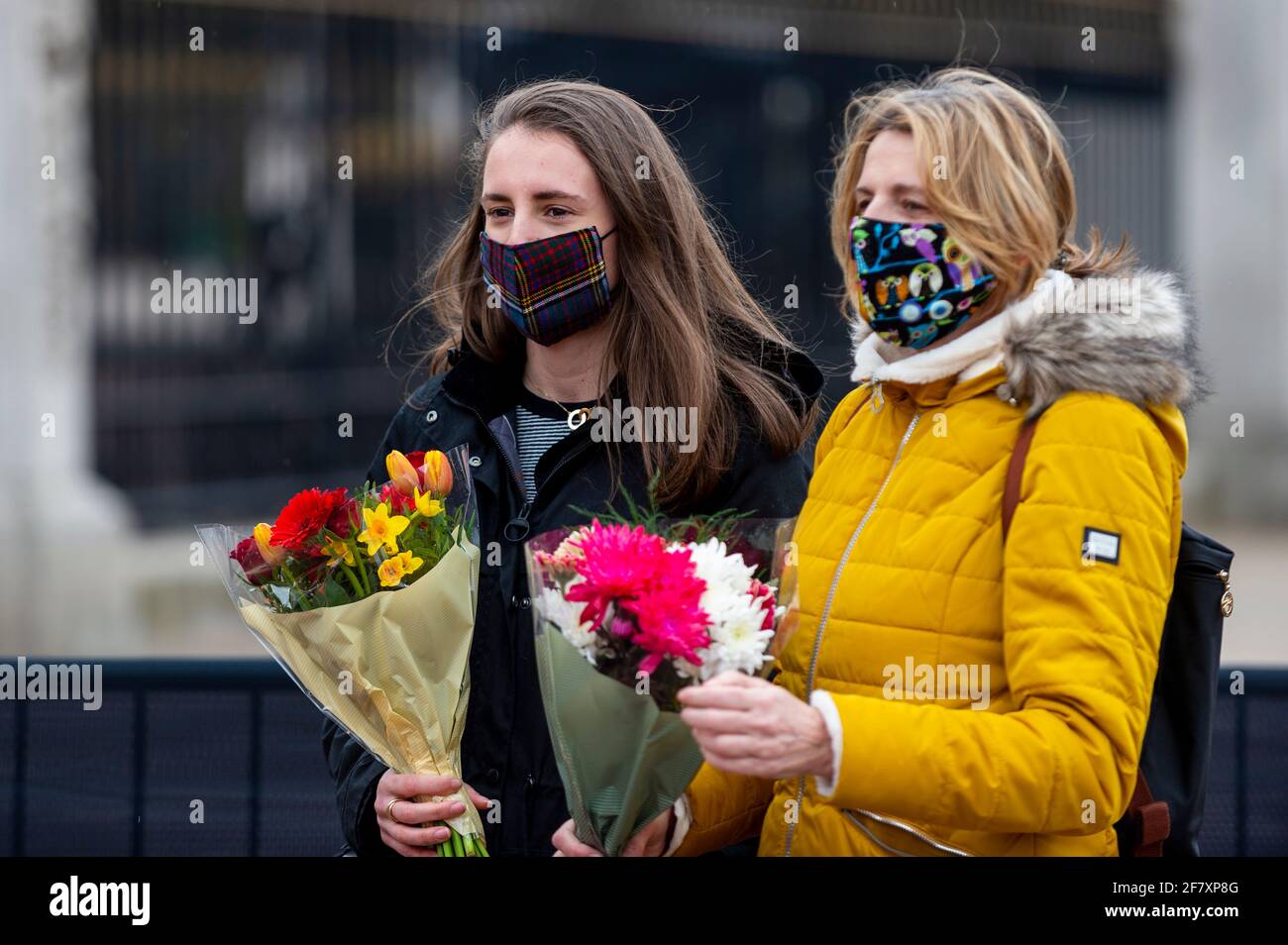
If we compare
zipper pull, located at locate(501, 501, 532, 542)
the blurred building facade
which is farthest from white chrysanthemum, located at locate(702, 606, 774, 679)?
the blurred building facade

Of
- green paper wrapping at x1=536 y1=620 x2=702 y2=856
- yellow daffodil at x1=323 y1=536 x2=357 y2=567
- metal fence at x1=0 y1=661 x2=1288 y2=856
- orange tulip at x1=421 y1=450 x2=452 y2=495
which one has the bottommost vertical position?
metal fence at x1=0 y1=661 x2=1288 y2=856

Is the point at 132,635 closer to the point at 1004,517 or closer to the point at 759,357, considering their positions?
the point at 759,357

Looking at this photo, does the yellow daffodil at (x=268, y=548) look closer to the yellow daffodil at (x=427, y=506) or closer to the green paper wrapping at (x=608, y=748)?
the yellow daffodil at (x=427, y=506)

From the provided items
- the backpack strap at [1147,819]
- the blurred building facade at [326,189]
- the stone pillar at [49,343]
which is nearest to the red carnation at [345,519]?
the backpack strap at [1147,819]

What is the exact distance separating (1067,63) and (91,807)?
8250 millimetres

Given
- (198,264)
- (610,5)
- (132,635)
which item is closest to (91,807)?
(132,635)

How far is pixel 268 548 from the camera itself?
2342 mm

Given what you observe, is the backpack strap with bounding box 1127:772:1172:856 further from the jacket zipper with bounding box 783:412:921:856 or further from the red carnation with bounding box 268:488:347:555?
the red carnation with bounding box 268:488:347:555

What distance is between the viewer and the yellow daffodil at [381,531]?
232 cm

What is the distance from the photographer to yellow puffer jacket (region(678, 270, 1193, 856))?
2049 millimetres

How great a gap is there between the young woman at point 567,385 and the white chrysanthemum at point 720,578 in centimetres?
54

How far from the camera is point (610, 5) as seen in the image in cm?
937

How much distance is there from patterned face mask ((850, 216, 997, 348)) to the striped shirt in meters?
0.79

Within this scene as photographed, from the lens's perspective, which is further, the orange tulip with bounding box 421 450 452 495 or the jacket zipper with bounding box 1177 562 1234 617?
the orange tulip with bounding box 421 450 452 495
